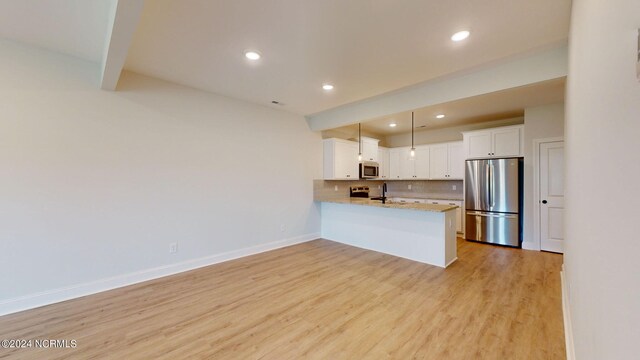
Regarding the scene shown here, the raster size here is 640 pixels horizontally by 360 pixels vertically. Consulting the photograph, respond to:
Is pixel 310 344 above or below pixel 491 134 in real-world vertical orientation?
below

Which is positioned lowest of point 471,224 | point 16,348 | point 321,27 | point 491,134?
point 16,348

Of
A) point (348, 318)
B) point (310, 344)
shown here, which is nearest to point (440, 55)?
point (348, 318)

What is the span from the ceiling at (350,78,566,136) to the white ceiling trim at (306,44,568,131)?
14 centimetres

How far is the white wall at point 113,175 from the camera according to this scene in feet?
8.34

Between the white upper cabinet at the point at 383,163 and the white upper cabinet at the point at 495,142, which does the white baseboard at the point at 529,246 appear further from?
the white upper cabinet at the point at 383,163

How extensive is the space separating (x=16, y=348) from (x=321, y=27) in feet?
12.0

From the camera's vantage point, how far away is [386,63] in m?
2.87

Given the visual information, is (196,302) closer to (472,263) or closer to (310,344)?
(310,344)

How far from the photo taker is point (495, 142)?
4.92 m

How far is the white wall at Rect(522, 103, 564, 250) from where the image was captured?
4211mm

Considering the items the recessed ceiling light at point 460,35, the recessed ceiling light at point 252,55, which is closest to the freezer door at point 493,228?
the recessed ceiling light at point 460,35

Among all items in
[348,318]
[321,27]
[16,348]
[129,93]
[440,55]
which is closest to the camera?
[16,348]

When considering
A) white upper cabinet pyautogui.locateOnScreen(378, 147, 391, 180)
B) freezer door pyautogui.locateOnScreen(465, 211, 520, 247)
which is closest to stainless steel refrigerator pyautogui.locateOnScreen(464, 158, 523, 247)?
freezer door pyautogui.locateOnScreen(465, 211, 520, 247)

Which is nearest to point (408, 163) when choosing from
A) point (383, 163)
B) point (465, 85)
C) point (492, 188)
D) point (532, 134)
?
point (383, 163)
